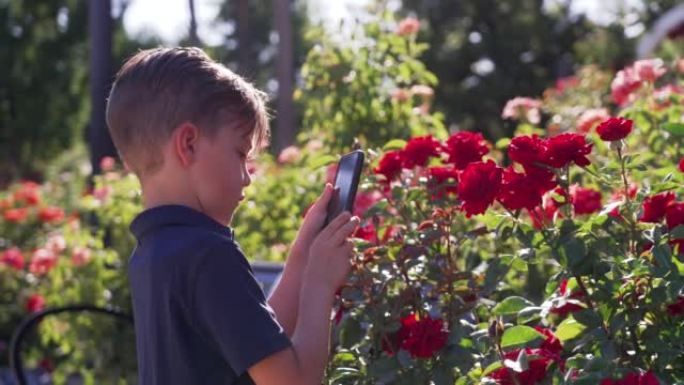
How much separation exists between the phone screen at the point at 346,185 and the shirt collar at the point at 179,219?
0.84 ft

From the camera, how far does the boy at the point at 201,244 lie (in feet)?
6.62

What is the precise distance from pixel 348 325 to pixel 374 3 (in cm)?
→ 254

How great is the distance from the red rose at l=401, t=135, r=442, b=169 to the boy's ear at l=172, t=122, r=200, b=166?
108 centimetres

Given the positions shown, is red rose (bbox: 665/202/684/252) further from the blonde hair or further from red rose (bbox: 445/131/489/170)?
the blonde hair

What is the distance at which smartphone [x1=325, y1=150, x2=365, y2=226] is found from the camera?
2.32 meters

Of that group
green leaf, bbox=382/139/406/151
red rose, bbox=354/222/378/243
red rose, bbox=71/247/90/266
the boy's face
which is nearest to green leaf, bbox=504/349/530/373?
Answer: the boy's face

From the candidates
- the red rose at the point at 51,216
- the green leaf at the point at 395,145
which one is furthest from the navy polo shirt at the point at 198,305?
the red rose at the point at 51,216

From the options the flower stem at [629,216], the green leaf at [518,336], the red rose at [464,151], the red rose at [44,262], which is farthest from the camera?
the red rose at [44,262]

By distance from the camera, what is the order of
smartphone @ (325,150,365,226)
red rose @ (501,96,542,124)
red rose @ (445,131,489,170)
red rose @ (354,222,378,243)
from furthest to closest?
red rose @ (501,96,542,124)
red rose @ (354,222,378,243)
red rose @ (445,131,489,170)
smartphone @ (325,150,365,226)

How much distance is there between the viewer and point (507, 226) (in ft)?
8.99

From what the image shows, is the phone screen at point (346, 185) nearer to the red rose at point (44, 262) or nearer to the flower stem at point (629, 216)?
the flower stem at point (629, 216)

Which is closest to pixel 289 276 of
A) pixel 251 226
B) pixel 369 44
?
pixel 369 44

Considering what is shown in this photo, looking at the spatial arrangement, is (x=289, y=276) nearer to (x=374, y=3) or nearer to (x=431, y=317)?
(x=431, y=317)

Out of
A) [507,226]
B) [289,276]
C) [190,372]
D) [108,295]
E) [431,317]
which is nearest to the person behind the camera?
[190,372]
